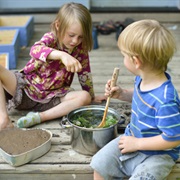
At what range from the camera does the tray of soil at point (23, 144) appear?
1.87m

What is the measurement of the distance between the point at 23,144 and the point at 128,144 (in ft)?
1.75

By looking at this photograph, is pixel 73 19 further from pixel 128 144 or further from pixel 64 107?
pixel 128 144

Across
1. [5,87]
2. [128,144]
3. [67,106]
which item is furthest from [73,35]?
[128,144]

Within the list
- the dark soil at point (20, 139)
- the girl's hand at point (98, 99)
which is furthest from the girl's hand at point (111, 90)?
the girl's hand at point (98, 99)

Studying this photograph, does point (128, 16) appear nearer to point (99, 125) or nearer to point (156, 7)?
point (156, 7)

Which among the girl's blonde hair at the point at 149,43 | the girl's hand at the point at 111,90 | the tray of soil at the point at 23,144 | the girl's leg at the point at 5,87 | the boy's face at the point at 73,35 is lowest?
the tray of soil at the point at 23,144

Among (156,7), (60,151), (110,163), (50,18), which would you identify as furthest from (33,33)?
(110,163)

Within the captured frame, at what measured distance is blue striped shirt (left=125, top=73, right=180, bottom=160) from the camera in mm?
1585

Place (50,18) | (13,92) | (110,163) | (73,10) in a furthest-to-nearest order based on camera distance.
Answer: (50,18) < (13,92) < (73,10) < (110,163)

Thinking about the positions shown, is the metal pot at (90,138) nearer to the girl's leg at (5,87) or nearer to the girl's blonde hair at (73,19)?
the girl's leg at (5,87)

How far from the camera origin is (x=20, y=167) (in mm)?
1892

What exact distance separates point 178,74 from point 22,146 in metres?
1.59

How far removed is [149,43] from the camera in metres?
1.58

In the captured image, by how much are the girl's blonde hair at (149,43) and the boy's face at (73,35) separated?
0.57 m
